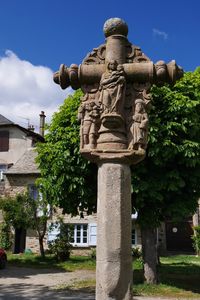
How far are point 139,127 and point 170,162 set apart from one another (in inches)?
310

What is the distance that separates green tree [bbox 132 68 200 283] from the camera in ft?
39.7

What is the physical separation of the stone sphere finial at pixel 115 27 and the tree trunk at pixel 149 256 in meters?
9.58

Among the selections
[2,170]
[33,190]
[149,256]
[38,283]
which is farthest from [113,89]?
[2,170]

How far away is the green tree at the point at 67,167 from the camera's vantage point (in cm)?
1306

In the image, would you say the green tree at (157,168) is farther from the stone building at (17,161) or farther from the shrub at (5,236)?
the stone building at (17,161)

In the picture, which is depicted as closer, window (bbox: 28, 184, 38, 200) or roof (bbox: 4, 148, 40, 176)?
window (bbox: 28, 184, 38, 200)

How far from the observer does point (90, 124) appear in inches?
203

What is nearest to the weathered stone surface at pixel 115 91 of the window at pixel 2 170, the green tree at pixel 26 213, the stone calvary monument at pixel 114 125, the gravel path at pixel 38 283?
the stone calvary monument at pixel 114 125

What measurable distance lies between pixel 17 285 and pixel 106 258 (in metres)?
11.4

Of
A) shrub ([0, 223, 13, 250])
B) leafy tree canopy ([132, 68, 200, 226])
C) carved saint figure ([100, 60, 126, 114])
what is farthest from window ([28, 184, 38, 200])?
carved saint figure ([100, 60, 126, 114])

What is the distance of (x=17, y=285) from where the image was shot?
14828 millimetres

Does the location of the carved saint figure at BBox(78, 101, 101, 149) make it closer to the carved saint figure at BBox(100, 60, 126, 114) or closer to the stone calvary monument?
the stone calvary monument

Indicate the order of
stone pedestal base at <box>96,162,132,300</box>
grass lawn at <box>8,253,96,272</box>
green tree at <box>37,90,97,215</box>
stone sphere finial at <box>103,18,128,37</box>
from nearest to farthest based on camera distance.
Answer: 1. stone pedestal base at <box>96,162,132,300</box>
2. stone sphere finial at <box>103,18,128,37</box>
3. green tree at <box>37,90,97,215</box>
4. grass lawn at <box>8,253,96,272</box>

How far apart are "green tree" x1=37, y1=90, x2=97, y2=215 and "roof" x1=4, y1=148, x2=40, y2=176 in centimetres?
1431
